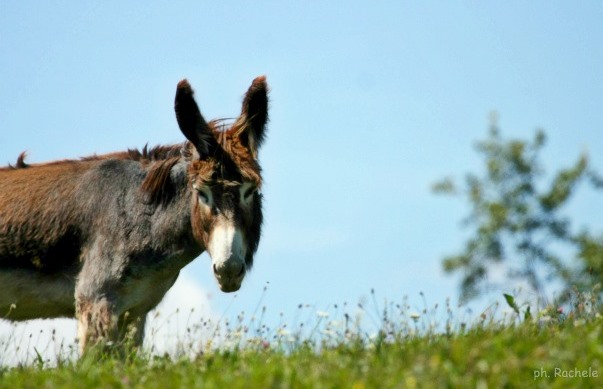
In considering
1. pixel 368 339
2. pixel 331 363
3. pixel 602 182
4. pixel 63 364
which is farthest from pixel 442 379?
pixel 602 182

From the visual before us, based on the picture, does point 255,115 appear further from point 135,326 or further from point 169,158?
point 135,326

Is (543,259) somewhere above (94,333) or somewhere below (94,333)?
above

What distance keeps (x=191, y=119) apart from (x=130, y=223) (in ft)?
3.75

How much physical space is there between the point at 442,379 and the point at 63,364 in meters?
3.41

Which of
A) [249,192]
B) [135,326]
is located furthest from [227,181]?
[135,326]

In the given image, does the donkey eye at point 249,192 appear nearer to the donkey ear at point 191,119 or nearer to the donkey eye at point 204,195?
the donkey eye at point 204,195

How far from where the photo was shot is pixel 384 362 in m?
6.04

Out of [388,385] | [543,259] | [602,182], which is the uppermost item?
[602,182]

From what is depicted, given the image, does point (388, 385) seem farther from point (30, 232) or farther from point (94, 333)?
point (30, 232)

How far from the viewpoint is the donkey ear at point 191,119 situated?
8977 millimetres

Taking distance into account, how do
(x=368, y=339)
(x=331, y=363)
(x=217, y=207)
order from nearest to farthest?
(x=331, y=363)
(x=368, y=339)
(x=217, y=207)

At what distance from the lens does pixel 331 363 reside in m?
6.02

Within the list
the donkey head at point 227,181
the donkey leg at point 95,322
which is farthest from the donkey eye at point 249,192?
the donkey leg at point 95,322

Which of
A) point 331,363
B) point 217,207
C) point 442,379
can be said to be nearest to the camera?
point 442,379
